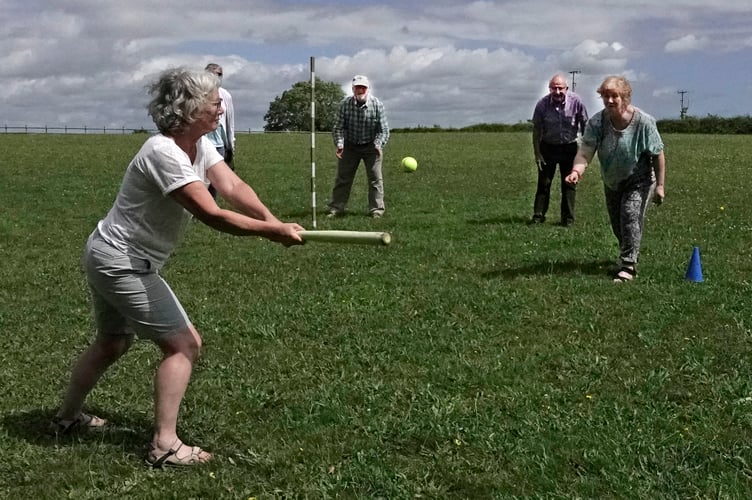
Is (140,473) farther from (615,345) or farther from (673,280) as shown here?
(673,280)

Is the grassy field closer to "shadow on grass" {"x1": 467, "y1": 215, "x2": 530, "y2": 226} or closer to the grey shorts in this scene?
the grey shorts

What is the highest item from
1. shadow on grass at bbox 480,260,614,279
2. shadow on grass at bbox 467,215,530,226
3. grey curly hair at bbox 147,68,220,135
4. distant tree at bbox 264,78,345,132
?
distant tree at bbox 264,78,345,132

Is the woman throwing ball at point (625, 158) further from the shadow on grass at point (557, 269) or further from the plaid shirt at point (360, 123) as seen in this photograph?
the plaid shirt at point (360, 123)

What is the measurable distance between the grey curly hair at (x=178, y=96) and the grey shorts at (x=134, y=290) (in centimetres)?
65

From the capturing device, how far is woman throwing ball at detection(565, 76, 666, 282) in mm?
7426

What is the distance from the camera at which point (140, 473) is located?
3.98 metres

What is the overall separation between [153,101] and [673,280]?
17.9 feet

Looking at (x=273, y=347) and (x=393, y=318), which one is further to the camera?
(x=393, y=318)

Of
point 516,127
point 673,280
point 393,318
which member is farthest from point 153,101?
point 516,127

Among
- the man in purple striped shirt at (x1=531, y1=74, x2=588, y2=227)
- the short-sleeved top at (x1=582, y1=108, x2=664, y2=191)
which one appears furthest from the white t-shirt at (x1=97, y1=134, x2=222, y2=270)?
the man in purple striped shirt at (x1=531, y1=74, x2=588, y2=227)

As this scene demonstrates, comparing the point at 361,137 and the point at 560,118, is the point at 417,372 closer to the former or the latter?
the point at 560,118

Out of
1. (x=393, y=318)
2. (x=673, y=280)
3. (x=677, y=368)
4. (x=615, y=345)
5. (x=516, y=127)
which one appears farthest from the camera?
(x=516, y=127)

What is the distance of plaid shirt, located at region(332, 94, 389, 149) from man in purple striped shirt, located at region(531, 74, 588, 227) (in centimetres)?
233

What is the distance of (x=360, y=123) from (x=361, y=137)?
213 mm
